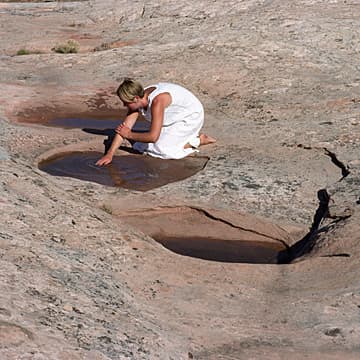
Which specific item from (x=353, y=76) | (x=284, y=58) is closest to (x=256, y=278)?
(x=353, y=76)

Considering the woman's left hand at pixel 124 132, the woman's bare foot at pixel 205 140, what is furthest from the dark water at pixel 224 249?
the woman's bare foot at pixel 205 140

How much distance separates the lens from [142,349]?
187 inches

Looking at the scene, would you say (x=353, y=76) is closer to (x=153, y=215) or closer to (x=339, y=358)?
(x=153, y=215)

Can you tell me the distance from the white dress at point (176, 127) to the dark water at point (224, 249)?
1781 millimetres

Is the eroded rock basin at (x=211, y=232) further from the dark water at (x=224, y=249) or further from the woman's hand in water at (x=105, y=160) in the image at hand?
the woman's hand in water at (x=105, y=160)

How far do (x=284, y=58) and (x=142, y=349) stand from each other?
8.82 meters

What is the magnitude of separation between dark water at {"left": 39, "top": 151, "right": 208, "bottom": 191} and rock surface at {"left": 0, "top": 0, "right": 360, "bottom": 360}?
0.62 feet

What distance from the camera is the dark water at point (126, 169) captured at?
877cm

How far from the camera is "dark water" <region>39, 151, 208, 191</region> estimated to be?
28.8ft

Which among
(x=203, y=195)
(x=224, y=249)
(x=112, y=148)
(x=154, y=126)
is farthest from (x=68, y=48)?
(x=224, y=249)

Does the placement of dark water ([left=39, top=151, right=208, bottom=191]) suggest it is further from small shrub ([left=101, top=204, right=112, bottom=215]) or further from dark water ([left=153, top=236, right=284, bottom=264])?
dark water ([left=153, top=236, right=284, bottom=264])

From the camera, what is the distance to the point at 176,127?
9523mm

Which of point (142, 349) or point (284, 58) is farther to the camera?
point (284, 58)

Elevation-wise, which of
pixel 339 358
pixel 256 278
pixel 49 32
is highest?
pixel 339 358
